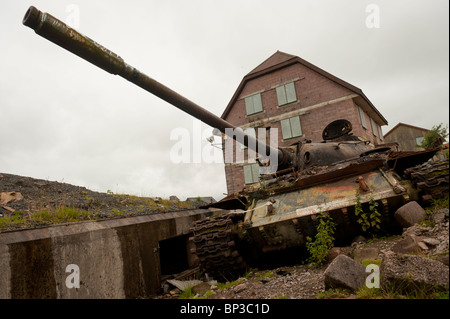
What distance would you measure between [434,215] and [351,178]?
154 centimetres

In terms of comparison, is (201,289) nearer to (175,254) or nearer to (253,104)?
(175,254)

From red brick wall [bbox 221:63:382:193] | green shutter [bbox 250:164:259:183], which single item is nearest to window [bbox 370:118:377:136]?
red brick wall [bbox 221:63:382:193]

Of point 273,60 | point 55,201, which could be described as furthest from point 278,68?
point 55,201

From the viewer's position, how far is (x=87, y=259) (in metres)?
4.86

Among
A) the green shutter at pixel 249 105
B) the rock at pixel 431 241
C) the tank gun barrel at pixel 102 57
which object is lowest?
the rock at pixel 431 241

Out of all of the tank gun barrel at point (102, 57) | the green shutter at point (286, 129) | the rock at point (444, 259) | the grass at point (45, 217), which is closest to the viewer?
the rock at point (444, 259)

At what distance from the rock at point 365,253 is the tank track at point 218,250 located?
193 cm

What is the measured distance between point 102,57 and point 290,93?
50.8 feet

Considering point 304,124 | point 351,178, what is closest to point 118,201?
point 351,178

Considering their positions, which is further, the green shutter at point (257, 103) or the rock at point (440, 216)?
the green shutter at point (257, 103)

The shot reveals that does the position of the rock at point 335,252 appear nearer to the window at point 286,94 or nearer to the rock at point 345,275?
the rock at point 345,275

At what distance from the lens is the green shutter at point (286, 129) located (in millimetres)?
17188
